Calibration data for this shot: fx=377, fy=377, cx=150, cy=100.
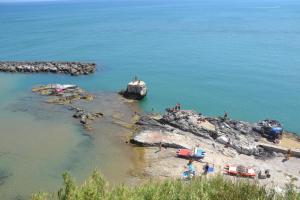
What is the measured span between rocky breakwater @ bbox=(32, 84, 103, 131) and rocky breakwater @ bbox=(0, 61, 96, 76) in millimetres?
11880

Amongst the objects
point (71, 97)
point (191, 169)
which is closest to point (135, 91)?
point (71, 97)

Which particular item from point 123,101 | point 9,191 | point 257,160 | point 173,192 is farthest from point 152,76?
point 173,192

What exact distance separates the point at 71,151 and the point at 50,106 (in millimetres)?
15347

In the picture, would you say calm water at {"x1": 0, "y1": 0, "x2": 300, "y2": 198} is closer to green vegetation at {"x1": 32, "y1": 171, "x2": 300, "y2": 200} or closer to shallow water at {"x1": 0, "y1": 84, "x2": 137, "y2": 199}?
shallow water at {"x1": 0, "y1": 84, "x2": 137, "y2": 199}

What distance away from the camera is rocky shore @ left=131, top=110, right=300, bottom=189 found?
38625 millimetres

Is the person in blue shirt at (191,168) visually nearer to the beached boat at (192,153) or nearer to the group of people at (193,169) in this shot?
the group of people at (193,169)

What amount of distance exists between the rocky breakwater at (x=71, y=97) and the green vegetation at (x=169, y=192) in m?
28.7

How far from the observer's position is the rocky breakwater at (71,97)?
51.8m

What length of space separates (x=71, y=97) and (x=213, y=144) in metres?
26.1

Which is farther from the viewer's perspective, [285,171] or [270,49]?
[270,49]

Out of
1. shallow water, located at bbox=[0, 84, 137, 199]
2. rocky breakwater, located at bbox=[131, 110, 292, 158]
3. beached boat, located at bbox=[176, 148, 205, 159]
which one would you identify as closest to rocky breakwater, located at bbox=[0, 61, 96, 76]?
shallow water, located at bbox=[0, 84, 137, 199]

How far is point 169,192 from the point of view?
69.3 feet

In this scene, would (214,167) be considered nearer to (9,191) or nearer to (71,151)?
(71,151)

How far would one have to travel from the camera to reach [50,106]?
5641 cm
